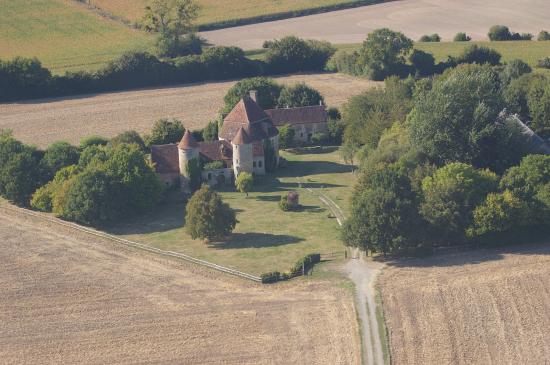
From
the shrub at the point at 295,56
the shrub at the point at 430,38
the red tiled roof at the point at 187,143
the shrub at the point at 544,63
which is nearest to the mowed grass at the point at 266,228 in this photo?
the red tiled roof at the point at 187,143

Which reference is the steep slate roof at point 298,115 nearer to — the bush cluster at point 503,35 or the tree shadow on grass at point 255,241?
the tree shadow on grass at point 255,241

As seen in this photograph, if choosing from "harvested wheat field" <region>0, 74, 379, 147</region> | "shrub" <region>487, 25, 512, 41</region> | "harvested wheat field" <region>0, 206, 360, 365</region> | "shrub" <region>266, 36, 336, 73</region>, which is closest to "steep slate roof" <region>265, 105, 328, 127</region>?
"harvested wheat field" <region>0, 74, 379, 147</region>

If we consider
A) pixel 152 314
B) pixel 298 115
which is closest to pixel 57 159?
pixel 298 115

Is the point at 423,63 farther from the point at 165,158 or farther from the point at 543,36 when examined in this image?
the point at 165,158

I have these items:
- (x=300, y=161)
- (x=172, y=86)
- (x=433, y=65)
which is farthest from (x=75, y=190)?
(x=433, y=65)

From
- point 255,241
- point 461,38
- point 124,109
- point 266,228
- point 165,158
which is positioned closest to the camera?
point 255,241

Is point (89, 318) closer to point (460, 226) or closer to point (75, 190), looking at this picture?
point (75, 190)

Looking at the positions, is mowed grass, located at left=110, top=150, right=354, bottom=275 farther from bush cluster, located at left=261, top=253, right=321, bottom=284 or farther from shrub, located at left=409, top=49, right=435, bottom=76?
shrub, located at left=409, top=49, right=435, bottom=76
